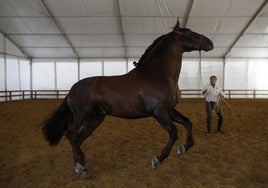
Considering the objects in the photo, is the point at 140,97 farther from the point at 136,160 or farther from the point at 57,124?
the point at 57,124

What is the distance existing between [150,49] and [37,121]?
246 inches

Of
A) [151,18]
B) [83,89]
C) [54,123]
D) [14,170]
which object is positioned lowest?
[14,170]

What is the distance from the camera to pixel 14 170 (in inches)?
177

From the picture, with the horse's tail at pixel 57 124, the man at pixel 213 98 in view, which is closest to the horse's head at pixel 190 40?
the horse's tail at pixel 57 124

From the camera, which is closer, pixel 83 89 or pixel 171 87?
pixel 171 87

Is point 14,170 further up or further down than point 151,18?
further down

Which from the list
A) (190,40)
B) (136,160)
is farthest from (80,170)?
(190,40)

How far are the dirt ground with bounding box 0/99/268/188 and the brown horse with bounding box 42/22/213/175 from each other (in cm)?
35

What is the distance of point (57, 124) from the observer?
473cm

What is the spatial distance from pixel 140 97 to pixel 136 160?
4.77 ft

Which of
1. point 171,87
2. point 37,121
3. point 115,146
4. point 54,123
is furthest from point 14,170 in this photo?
point 37,121

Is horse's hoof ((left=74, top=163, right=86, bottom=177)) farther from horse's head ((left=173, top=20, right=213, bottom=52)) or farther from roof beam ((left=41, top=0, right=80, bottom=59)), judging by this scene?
roof beam ((left=41, top=0, right=80, bottom=59))

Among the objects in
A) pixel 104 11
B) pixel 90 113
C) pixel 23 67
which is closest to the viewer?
pixel 90 113

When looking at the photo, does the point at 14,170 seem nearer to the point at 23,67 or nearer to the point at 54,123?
the point at 54,123
